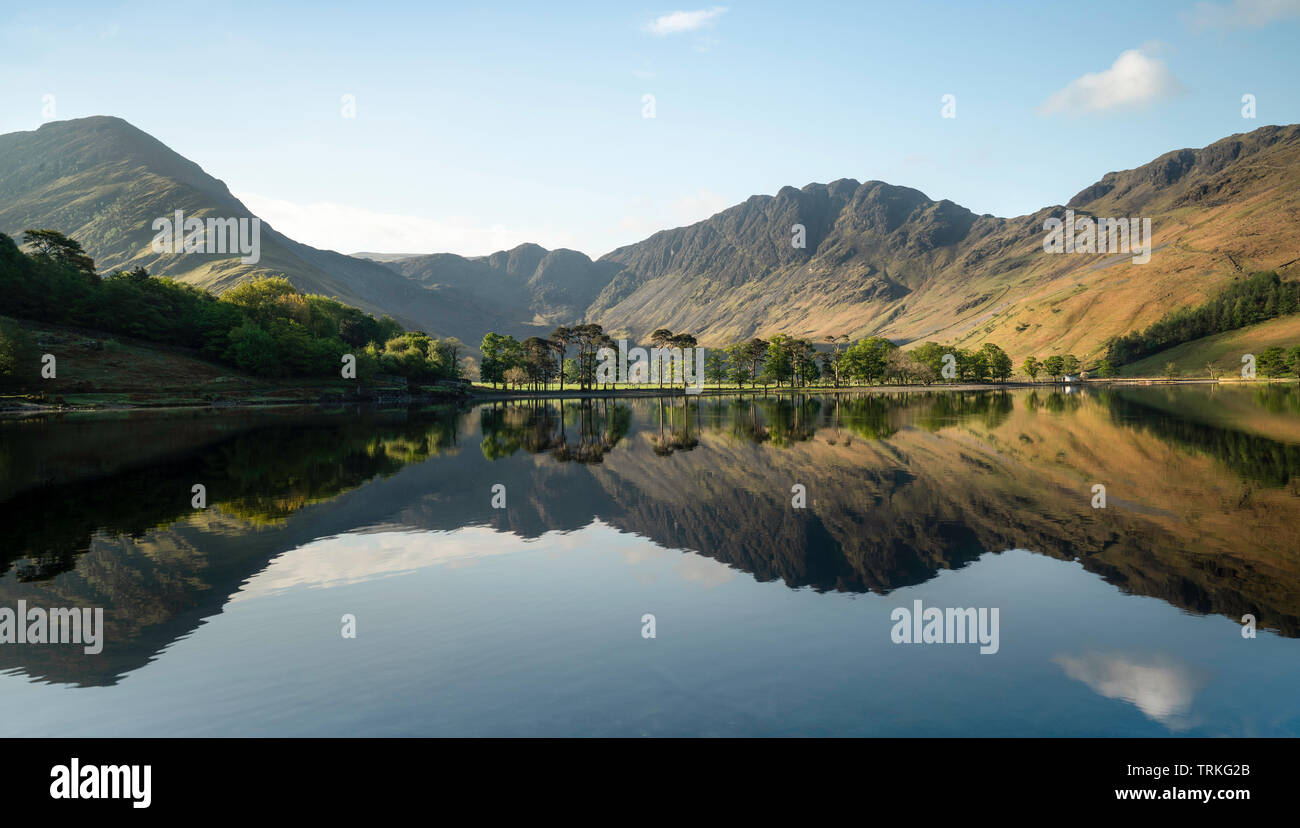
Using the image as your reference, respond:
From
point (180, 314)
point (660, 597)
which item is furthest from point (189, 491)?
point (180, 314)

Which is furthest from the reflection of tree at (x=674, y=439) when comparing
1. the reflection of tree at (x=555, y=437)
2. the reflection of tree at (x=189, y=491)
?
the reflection of tree at (x=189, y=491)

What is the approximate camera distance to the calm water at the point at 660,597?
10.6 meters

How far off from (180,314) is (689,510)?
165 metres

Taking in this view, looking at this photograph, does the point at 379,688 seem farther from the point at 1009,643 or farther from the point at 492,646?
the point at 1009,643

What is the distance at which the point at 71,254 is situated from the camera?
149000 mm

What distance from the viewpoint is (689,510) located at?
27.6m

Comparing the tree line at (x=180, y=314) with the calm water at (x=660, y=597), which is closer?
the calm water at (x=660, y=597)

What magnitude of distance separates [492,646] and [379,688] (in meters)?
2.47

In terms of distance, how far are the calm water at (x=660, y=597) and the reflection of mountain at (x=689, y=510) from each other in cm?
19

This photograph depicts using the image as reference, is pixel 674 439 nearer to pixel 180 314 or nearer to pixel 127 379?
pixel 127 379

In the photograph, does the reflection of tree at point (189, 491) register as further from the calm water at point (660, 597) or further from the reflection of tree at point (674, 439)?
the reflection of tree at point (674, 439)
